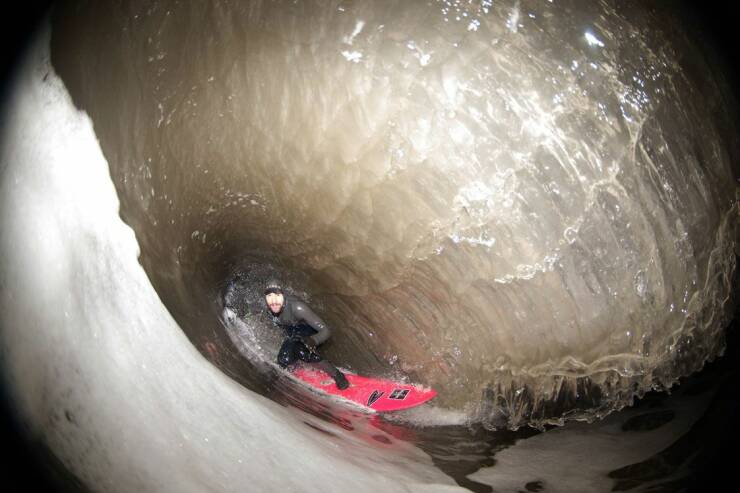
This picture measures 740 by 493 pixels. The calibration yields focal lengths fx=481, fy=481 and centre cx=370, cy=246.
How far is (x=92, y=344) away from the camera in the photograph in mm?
1375

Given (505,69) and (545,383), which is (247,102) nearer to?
(505,69)

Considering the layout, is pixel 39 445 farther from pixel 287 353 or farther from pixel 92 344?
pixel 287 353

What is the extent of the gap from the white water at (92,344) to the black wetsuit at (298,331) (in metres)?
0.96

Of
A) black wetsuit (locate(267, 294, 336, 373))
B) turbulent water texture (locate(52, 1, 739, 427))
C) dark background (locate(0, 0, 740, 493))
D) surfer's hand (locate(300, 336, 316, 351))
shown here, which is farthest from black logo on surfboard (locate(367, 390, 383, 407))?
dark background (locate(0, 0, 740, 493))

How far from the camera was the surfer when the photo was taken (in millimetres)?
2527

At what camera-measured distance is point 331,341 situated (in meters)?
2.86

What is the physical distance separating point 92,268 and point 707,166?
7.23 feet

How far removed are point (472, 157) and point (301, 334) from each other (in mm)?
1350

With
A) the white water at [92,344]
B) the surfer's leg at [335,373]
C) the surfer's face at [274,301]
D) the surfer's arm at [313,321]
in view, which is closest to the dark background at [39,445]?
the white water at [92,344]

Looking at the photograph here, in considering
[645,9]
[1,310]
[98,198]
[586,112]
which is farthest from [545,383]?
[1,310]

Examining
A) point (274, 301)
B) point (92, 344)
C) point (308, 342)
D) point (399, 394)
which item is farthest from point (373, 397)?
point (92, 344)

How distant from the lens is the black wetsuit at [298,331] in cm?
253

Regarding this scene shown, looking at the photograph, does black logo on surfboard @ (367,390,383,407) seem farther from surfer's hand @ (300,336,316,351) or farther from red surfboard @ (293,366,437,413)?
surfer's hand @ (300,336,316,351)

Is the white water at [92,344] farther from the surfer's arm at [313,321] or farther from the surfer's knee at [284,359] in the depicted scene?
the surfer's knee at [284,359]
